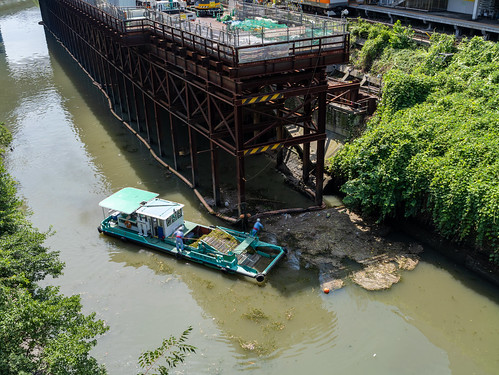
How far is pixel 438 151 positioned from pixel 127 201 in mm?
13343

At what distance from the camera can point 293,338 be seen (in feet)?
49.0

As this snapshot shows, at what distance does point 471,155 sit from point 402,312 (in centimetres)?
656

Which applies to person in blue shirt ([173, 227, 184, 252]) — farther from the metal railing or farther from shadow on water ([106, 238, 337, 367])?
the metal railing

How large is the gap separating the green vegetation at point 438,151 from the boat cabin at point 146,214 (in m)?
7.66

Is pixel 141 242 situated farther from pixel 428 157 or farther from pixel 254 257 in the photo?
pixel 428 157

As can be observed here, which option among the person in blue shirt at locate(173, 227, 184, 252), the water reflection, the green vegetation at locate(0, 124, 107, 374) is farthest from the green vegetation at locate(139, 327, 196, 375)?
the water reflection

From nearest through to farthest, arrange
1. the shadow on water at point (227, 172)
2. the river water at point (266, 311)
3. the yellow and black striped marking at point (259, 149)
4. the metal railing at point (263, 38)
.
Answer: the river water at point (266, 311) → the metal railing at point (263, 38) → the yellow and black striped marking at point (259, 149) → the shadow on water at point (227, 172)

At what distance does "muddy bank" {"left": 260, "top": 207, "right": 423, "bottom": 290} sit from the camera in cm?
1739

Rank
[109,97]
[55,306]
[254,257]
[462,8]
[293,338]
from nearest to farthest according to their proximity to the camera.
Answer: [55,306] → [293,338] → [254,257] → [462,8] → [109,97]

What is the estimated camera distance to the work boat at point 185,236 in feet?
58.7

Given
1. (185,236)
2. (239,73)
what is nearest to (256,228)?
(185,236)

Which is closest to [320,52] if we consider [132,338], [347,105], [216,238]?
[347,105]

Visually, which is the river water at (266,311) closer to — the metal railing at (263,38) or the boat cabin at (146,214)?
the boat cabin at (146,214)

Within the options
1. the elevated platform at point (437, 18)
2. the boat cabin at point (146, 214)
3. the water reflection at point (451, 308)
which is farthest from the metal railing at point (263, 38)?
the elevated platform at point (437, 18)
